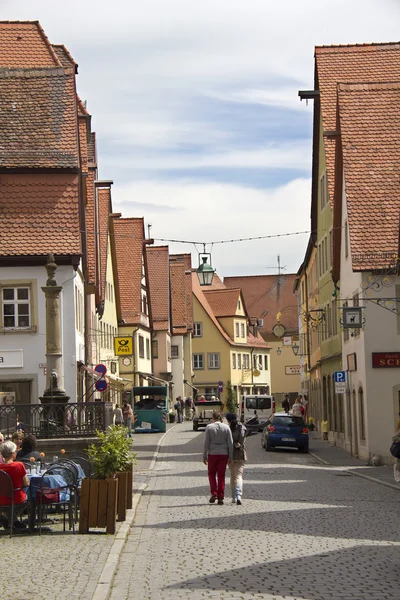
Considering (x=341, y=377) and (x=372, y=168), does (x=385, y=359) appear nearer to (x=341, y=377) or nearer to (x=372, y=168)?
(x=341, y=377)

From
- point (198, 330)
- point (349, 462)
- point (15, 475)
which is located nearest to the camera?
point (15, 475)

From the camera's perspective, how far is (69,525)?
15594 mm

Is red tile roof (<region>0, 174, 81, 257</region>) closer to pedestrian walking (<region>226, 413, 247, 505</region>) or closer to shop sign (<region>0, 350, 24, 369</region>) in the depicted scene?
shop sign (<region>0, 350, 24, 369</region>)

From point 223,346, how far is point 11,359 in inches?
2556

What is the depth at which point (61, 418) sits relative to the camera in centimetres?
2314

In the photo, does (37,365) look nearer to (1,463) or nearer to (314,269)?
(1,463)

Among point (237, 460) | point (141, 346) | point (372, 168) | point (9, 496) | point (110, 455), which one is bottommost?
point (9, 496)

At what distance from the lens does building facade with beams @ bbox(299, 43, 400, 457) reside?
34094 mm

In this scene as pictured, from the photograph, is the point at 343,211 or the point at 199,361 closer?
the point at 343,211

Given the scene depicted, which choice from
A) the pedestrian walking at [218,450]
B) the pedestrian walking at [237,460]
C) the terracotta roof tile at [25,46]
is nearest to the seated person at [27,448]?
the pedestrian walking at [218,450]

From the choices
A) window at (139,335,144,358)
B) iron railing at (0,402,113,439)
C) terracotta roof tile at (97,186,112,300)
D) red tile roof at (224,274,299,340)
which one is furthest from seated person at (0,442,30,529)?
red tile roof at (224,274,299,340)

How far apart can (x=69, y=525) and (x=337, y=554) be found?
4.36 m

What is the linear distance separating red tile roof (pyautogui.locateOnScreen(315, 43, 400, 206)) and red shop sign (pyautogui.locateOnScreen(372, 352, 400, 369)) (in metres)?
13.0

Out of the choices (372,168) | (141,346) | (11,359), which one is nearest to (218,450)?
(11,359)
